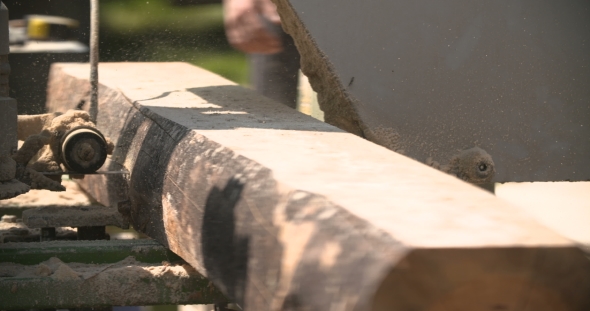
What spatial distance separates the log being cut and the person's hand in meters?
1.21

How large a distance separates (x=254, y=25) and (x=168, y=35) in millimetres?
864

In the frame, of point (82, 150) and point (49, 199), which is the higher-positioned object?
point (82, 150)

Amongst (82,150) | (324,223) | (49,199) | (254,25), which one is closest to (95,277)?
(82,150)

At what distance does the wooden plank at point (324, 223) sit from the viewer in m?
1.39

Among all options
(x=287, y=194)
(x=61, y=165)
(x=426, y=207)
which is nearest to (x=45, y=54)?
(x=61, y=165)

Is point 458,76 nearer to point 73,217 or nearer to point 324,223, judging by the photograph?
point 73,217

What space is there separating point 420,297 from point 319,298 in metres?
0.24

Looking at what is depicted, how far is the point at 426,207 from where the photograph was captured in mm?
1597

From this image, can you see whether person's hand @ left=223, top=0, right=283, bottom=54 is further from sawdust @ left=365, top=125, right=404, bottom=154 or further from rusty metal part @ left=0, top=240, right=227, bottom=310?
rusty metal part @ left=0, top=240, right=227, bottom=310

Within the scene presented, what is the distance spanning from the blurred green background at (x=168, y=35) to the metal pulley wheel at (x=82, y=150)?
2265 millimetres

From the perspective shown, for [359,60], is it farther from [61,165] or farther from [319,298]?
[319,298]

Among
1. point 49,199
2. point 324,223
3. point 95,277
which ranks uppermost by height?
point 324,223

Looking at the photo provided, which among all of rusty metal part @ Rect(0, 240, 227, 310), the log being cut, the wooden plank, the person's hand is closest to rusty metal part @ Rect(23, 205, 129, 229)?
the wooden plank

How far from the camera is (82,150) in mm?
2855
